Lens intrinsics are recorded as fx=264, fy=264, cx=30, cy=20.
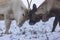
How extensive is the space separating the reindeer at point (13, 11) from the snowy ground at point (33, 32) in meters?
0.30

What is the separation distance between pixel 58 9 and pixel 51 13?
0.21 m

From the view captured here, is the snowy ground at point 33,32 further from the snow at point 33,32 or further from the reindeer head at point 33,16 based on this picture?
the reindeer head at point 33,16

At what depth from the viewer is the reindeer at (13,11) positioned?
689cm

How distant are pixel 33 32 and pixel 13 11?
80 cm

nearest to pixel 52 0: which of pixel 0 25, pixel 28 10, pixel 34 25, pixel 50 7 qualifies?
pixel 50 7

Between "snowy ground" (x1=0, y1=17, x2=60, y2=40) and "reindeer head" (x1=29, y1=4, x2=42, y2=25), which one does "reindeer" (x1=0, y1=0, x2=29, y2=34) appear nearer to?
"reindeer head" (x1=29, y1=4, x2=42, y2=25)

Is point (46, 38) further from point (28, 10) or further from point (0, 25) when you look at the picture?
point (0, 25)

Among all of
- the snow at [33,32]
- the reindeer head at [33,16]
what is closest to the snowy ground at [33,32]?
the snow at [33,32]

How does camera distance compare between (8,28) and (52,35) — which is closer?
(52,35)

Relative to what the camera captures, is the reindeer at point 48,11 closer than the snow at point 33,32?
No

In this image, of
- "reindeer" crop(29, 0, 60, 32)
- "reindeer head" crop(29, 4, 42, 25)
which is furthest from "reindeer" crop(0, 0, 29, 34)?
"reindeer" crop(29, 0, 60, 32)

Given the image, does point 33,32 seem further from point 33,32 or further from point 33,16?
point 33,16

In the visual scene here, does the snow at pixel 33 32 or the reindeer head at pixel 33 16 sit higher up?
the reindeer head at pixel 33 16

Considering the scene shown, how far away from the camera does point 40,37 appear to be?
593cm
